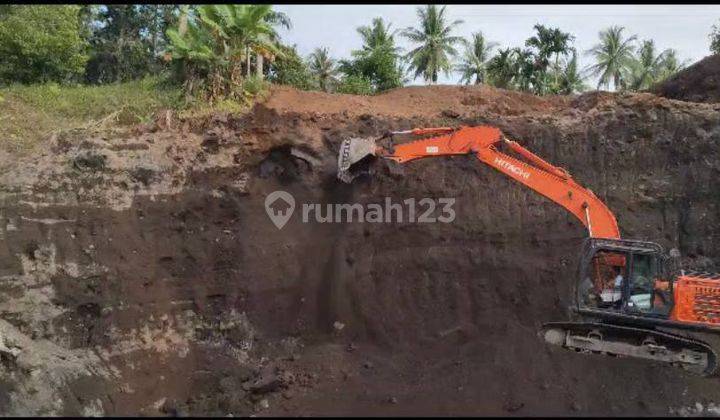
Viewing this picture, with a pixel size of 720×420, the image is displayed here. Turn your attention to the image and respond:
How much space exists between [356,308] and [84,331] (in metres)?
4.90

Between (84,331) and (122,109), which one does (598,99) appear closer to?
(122,109)

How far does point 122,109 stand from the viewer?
15875 mm

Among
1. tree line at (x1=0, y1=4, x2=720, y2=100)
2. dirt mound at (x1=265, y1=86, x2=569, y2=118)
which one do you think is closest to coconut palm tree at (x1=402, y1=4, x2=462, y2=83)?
tree line at (x1=0, y1=4, x2=720, y2=100)

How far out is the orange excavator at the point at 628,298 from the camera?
9.21m

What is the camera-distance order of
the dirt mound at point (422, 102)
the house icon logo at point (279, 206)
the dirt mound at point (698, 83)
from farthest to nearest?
the dirt mound at point (422, 102) → the dirt mound at point (698, 83) → the house icon logo at point (279, 206)

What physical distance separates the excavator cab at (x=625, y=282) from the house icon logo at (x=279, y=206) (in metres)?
5.98

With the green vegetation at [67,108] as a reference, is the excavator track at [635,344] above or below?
below

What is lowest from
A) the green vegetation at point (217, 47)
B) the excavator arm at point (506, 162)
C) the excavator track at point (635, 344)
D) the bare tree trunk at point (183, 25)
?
the excavator track at point (635, 344)

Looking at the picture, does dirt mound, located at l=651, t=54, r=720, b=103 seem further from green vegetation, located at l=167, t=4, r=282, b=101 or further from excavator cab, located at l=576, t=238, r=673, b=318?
green vegetation, located at l=167, t=4, r=282, b=101

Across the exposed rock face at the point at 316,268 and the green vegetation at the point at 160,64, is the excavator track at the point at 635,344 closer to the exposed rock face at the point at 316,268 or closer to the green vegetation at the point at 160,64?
the exposed rock face at the point at 316,268

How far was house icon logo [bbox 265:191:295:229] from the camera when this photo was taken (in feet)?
43.2

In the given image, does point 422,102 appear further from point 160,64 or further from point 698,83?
point 160,64

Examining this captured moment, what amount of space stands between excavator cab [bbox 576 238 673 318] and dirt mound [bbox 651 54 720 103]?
27.2ft

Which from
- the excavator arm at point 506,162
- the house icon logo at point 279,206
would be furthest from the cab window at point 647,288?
the house icon logo at point 279,206
